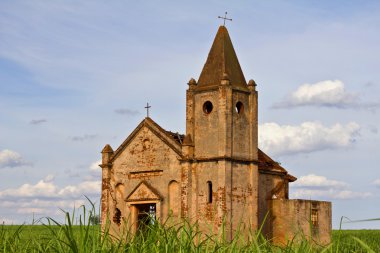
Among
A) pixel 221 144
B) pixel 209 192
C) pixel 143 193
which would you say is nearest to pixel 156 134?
pixel 143 193

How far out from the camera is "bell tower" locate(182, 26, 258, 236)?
1169 inches

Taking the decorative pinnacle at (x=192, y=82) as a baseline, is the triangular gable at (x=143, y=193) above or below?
below

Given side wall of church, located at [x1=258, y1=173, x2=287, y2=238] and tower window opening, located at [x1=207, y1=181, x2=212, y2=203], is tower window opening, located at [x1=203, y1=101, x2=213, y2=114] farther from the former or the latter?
side wall of church, located at [x1=258, y1=173, x2=287, y2=238]

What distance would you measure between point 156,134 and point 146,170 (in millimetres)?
1822

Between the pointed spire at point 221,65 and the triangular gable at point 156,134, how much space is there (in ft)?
9.24

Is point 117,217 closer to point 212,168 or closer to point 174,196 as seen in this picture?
point 174,196

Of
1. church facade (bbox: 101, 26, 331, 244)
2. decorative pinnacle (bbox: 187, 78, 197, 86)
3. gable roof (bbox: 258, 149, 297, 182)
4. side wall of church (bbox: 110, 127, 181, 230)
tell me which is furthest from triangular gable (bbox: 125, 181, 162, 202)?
gable roof (bbox: 258, 149, 297, 182)

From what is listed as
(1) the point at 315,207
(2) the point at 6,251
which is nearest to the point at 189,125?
(1) the point at 315,207

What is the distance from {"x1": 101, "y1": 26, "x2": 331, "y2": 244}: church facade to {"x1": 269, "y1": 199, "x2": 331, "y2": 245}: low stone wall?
0.16 feet

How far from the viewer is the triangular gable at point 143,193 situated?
3155 cm

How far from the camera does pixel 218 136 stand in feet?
98.1

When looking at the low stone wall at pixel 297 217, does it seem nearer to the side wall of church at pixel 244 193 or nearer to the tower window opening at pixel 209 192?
the side wall of church at pixel 244 193

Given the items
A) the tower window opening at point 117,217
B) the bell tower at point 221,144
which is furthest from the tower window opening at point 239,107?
the tower window opening at point 117,217

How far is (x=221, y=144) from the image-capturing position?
97.5ft
